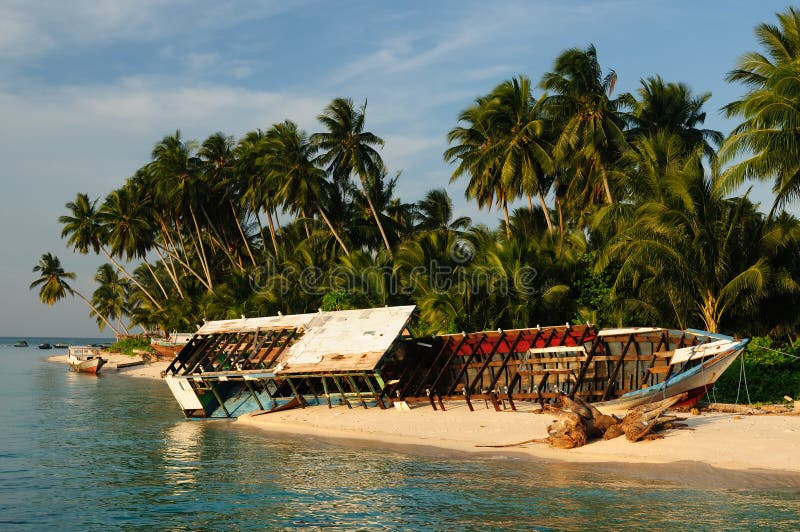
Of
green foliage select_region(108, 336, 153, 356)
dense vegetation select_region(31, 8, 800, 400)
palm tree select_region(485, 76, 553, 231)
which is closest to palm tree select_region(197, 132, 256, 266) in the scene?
dense vegetation select_region(31, 8, 800, 400)

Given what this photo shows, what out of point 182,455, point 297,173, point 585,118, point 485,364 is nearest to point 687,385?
point 485,364

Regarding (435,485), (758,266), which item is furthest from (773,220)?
(435,485)

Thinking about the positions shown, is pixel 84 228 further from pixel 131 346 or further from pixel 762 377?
pixel 762 377

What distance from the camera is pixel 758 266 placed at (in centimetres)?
Result: 2552

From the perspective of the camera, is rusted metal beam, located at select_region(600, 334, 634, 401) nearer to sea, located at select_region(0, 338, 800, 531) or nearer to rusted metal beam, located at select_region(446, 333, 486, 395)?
sea, located at select_region(0, 338, 800, 531)

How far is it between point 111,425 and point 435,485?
1644cm

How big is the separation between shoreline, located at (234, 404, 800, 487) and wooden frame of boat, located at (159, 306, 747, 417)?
1185 millimetres

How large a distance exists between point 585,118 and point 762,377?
20251 millimetres

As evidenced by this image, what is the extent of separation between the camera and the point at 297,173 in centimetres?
5494

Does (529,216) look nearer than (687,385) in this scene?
No

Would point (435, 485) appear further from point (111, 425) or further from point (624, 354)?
point (111, 425)

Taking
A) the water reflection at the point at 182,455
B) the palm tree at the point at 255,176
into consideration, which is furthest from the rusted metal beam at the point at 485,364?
the palm tree at the point at 255,176

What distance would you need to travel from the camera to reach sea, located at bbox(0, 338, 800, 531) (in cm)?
1298

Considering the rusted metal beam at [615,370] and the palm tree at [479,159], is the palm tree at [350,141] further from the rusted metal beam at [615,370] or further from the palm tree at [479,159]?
the rusted metal beam at [615,370]
